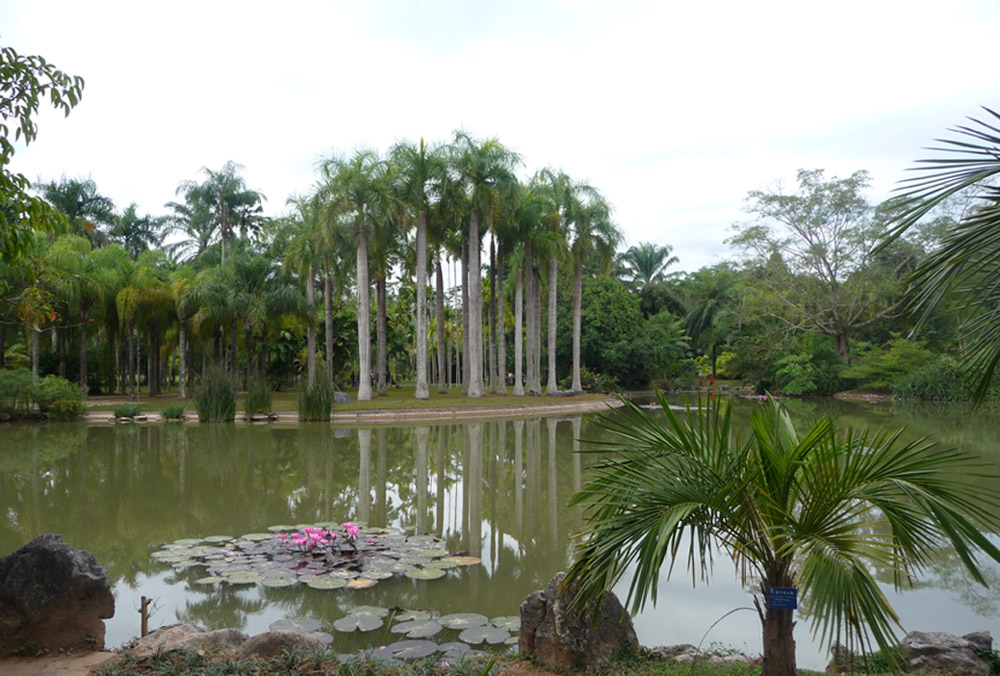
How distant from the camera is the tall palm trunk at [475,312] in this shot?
2944 cm

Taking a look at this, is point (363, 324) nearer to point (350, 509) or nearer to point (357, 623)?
point (350, 509)

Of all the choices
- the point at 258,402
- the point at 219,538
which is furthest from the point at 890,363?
the point at 219,538

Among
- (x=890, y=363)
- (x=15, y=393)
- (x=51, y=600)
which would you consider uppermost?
(x=890, y=363)

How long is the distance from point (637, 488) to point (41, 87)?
4.47m

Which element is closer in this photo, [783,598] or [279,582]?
[783,598]

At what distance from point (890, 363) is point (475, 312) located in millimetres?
20778

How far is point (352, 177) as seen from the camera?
27.5m

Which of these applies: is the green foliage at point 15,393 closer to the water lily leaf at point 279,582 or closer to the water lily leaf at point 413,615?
the water lily leaf at point 279,582

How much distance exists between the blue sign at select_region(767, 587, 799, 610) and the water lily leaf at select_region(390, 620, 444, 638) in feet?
8.78

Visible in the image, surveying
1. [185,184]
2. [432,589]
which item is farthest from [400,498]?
[185,184]

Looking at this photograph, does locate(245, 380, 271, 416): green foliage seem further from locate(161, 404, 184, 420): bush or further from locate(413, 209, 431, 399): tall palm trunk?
locate(413, 209, 431, 399): tall palm trunk

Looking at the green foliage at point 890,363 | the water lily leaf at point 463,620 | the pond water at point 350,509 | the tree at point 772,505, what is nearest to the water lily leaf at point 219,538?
the pond water at point 350,509

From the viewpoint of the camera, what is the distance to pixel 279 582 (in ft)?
21.4

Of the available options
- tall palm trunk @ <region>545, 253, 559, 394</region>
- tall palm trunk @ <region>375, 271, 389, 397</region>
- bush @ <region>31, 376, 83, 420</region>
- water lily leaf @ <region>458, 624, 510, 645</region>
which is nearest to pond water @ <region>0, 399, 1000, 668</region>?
water lily leaf @ <region>458, 624, 510, 645</region>
